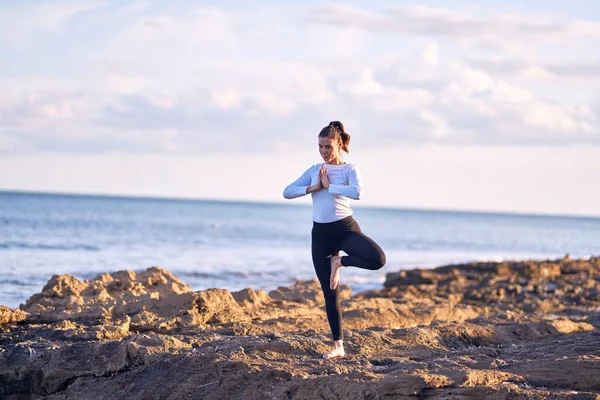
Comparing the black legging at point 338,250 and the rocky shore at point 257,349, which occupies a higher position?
the black legging at point 338,250

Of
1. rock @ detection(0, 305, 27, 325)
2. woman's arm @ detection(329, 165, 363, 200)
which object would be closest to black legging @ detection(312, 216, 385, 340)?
woman's arm @ detection(329, 165, 363, 200)

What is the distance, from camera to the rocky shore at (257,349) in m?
6.52

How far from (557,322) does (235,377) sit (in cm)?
572

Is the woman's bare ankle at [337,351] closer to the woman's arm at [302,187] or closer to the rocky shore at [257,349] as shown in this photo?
the rocky shore at [257,349]

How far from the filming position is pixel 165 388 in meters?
7.16

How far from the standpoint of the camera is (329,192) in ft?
24.3

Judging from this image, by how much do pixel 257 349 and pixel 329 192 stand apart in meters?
1.61

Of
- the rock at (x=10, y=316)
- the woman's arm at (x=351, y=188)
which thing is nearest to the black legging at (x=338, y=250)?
the woman's arm at (x=351, y=188)

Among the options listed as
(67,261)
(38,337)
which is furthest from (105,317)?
(67,261)

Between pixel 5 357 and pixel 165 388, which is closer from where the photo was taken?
pixel 165 388

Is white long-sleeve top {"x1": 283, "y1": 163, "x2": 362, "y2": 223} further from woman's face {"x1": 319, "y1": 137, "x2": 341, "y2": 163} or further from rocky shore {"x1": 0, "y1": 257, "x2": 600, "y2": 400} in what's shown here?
rocky shore {"x1": 0, "y1": 257, "x2": 600, "y2": 400}

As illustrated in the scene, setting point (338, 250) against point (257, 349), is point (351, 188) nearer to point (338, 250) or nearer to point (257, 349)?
point (338, 250)

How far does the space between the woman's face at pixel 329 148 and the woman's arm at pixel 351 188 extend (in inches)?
10.6

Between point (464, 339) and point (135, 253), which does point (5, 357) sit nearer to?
point (464, 339)
